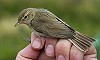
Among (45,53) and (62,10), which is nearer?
(45,53)

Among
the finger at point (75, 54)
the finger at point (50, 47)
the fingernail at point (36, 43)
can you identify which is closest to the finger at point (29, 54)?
the fingernail at point (36, 43)

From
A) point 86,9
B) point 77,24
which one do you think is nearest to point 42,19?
point 77,24

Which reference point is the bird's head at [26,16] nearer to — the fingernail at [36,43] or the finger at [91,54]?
the fingernail at [36,43]

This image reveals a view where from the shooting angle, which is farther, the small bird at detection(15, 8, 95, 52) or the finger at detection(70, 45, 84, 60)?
the small bird at detection(15, 8, 95, 52)

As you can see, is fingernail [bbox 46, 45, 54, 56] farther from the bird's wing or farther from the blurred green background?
the blurred green background

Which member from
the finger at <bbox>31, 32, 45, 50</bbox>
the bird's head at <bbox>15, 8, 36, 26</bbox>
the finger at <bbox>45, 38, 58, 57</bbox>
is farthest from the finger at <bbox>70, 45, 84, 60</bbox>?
the bird's head at <bbox>15, 8, 36, 26</bbox>

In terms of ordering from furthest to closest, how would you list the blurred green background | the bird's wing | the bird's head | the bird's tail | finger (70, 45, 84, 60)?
the blurred green background, the bird's head, the bird's wing, the bird's tail, finger (70, 45, 84, 60)

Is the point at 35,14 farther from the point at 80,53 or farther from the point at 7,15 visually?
the point at 7,15

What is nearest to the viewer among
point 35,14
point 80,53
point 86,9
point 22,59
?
point 80,53
